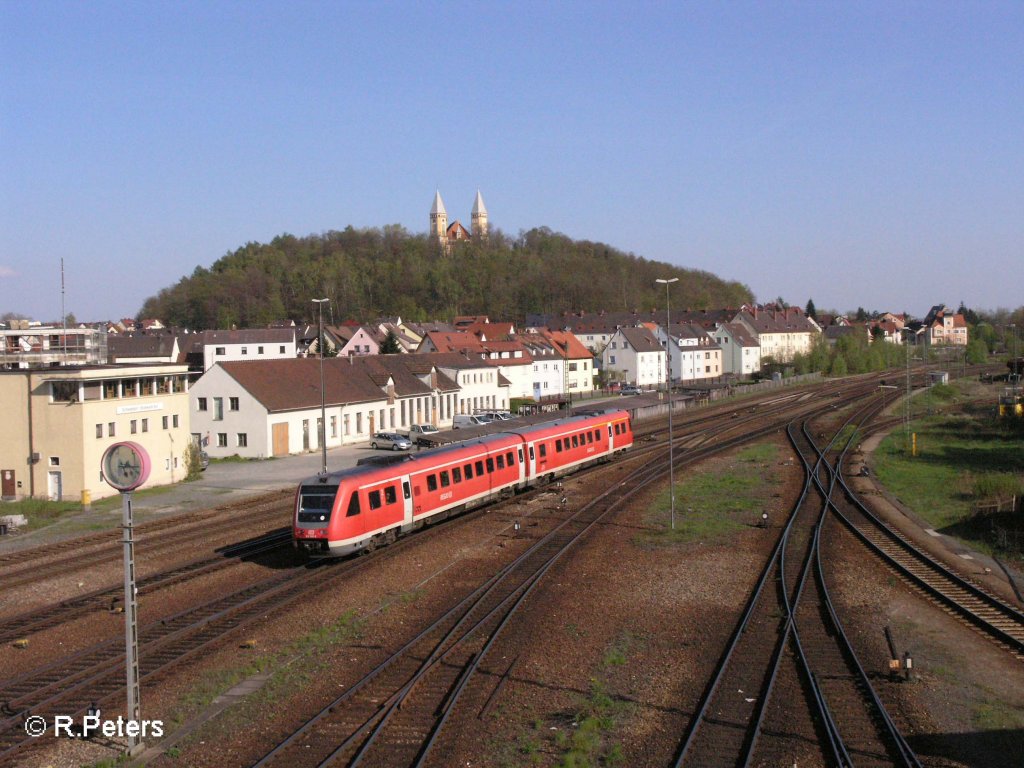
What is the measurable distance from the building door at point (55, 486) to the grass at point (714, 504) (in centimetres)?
2146

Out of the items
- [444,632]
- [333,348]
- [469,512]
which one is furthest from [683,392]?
[444,632]

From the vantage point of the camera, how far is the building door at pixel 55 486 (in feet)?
113

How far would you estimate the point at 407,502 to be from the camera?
24.8 m

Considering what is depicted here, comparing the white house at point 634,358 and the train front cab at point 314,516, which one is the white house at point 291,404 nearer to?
the train front cab at point 314,516

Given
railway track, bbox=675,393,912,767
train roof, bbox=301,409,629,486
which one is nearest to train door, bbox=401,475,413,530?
train roof, bbox=301,409,629,486

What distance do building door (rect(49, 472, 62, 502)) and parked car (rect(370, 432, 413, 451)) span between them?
18.8 m

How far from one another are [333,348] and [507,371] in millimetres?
26818

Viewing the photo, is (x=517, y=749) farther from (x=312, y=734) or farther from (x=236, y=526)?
(x=236, y=526)

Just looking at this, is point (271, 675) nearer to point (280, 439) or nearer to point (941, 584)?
point (941, 584)

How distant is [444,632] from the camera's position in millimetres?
16906

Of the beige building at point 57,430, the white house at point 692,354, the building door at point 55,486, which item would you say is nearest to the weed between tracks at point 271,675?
the beige building at point 57,430

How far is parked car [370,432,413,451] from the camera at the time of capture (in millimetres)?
50188

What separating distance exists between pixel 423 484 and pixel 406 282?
11906cm

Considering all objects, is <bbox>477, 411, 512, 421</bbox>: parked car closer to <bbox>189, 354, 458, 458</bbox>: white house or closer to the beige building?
<bbox>189, 354, 458, 458</bbox>: white house
